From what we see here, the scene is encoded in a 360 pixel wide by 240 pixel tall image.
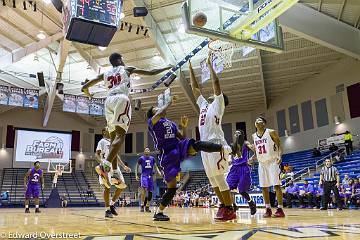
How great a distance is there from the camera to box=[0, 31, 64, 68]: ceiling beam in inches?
668

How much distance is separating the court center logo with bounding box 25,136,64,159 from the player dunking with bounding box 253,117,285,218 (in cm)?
2162

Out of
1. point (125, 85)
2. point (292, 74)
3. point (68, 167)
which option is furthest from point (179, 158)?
point (68, 167)

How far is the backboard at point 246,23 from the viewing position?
798cm

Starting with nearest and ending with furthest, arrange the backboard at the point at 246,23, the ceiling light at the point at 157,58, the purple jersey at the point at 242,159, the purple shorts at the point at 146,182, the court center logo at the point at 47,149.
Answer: the purple jersey at the point at 242,159, the backboard at the point at 246,23, the purple shorts at the point at 146,182, the ceiling light at the point at 157,58, the court center logo at the point at 47,149

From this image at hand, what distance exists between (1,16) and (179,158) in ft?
49.9

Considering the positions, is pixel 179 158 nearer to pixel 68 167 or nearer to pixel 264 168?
pixel 264 168

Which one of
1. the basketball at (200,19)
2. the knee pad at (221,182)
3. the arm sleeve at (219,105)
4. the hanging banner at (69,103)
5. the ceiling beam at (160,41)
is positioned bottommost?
the knee pad at (221,182)

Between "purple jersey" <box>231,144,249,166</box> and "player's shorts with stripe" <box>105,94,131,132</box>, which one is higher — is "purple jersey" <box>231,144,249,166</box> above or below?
below

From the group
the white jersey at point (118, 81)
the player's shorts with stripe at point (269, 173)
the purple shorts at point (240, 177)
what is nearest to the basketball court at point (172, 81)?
the white jersey at point (118, 81)

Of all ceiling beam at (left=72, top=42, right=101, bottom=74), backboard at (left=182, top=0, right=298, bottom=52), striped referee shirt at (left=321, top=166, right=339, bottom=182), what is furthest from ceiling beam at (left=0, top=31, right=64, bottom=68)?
striped referee shirt at (left=321, top=166, right=339, bottom=182)

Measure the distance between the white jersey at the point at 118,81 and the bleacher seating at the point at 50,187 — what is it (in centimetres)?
1860

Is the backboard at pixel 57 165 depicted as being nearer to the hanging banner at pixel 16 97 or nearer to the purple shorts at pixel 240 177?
the hanging banner at pixel 16 97

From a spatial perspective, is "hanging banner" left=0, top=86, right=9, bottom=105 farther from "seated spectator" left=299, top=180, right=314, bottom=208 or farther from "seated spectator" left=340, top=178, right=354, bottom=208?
"seated spectator" left=340, top=178, right=354, bottom=208

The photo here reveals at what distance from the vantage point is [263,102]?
83.4 feet
